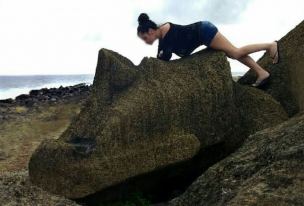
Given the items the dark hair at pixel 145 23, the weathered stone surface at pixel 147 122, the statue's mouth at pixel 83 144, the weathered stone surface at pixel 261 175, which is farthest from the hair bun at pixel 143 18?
the weathered stone surface at pixel 261 175

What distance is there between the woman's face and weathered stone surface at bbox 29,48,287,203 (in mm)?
373

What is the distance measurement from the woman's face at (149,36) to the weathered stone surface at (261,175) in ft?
9.29

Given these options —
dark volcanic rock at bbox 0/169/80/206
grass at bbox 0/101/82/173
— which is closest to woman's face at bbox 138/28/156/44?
dark volcanic rock at bbox 0/169/80/206

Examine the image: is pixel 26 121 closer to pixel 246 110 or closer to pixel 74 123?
pixel 74 123

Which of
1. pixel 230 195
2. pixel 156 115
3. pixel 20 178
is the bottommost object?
pixel 20 178

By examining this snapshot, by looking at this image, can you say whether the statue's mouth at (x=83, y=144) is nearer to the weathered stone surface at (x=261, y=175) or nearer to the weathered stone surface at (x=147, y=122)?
the weathered stone surface at (x=147, y=122)

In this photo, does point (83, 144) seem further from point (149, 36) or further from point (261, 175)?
point (261, 175)

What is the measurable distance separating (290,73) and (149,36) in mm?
2768

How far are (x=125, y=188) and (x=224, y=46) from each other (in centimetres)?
309

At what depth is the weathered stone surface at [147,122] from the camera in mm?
6469

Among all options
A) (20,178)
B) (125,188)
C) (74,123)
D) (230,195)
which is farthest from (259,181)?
(20,178)

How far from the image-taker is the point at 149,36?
7152 millimetres

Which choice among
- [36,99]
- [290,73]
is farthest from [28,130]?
[290,73]

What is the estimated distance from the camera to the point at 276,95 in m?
7.64
